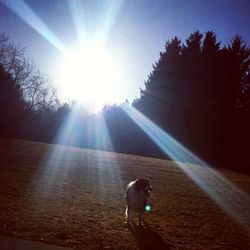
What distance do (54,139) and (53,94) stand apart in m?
10.3

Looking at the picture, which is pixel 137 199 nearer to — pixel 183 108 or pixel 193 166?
pixel 193 166

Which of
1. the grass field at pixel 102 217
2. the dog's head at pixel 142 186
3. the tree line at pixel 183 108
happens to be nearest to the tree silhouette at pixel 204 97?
the tree line at pixel 183 108

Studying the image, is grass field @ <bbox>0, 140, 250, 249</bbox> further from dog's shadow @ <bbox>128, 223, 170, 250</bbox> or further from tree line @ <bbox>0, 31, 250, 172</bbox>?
tree line @ <bbox>0, 31, 250, 172</bbox>

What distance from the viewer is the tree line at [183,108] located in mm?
44719

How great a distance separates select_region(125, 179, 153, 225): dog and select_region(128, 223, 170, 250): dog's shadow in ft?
1.33

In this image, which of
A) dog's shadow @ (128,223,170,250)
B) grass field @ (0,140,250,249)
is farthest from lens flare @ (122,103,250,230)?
dog's shadow @ (128,223,170,250)

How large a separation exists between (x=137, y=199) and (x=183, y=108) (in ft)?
128

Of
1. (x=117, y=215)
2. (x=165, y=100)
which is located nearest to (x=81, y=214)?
(x=117, y=215)

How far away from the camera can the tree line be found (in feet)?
147

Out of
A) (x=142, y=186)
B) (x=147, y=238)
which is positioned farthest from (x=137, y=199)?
(x=147, y=238)

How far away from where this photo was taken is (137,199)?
9.32 m

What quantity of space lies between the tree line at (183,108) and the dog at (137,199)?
34475mm

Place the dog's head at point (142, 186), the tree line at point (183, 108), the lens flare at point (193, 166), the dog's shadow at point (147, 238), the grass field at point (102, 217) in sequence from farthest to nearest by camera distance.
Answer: the tree line at point (183, 108), the lens flare at point (193, 166), the dog's head at point (142, 186), the grass field at point (102, 217), the dog's shadow at point (147, 238)

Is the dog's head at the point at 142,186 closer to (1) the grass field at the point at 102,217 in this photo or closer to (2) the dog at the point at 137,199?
(2) the dog at the point at 137,199
